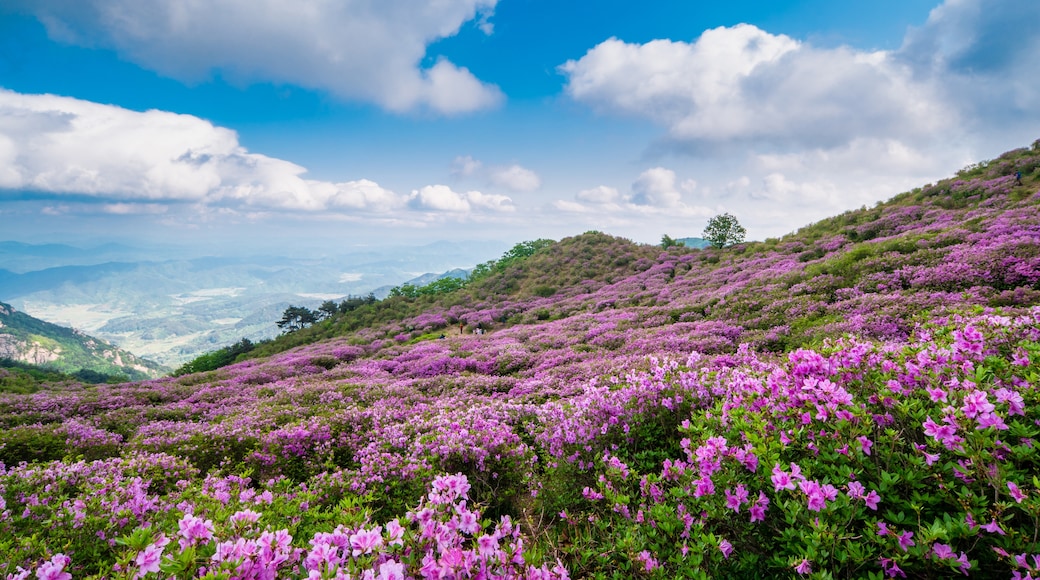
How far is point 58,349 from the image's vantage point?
137 m

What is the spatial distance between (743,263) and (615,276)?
36.8 feet

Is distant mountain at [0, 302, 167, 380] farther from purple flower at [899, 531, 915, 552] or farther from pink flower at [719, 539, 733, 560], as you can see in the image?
purple flower at [899, 531, 915, 552]

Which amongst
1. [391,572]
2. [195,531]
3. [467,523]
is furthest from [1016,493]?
[195,531]

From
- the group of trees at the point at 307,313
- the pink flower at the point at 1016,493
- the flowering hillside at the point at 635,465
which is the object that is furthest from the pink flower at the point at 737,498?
the group of trees at the point at 307,313

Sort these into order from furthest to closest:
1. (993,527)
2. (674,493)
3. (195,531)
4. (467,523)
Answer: (674,493), (467,523), (195,531), (993,527)

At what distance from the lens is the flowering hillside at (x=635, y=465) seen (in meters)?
2.34

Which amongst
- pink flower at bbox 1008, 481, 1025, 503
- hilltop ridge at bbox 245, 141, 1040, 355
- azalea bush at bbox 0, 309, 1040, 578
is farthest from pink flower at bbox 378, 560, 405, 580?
hilltop ridge at bbox 245, 141, 1040, 355

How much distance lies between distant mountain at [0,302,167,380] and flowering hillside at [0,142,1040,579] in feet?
471

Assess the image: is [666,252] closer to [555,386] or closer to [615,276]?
[615,276]

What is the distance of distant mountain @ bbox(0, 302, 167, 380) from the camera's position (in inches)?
4815

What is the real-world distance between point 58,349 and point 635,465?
204 m

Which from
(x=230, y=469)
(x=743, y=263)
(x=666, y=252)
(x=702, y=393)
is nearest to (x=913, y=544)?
(x=702, y=393)

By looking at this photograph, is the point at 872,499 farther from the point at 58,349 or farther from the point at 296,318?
the point at 58,349

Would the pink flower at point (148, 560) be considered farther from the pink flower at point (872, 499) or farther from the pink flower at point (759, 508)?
the pink flower at point (872, 499)
